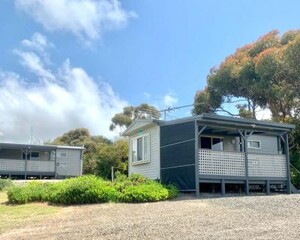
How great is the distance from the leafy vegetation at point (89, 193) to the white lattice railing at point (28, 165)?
19.1 metres

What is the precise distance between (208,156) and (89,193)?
227 inches

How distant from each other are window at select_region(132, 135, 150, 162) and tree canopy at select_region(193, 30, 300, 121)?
34.3 ft

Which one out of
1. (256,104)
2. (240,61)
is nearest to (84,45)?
(240,61)

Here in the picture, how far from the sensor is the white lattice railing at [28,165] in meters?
32.8

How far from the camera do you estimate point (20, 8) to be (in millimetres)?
15477

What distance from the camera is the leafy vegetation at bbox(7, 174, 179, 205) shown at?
13.8 m

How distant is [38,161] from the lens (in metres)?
34.1

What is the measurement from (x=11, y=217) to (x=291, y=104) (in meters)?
21.9

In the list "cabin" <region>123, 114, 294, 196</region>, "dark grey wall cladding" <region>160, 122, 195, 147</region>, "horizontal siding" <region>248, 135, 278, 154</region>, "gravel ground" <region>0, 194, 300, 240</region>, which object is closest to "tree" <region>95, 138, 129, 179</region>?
"cabin" <region>123, 114, 294, 196</region>

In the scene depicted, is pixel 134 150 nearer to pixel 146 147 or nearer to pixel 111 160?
pixel 146 147

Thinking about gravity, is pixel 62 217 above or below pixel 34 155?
below

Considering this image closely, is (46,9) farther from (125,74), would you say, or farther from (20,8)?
(125,74)

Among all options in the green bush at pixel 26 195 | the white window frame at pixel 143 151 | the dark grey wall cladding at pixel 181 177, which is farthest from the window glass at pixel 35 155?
the green bush at pixel 26 195

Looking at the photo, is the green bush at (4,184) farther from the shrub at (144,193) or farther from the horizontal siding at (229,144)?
the horizontal siding at (229,144)
